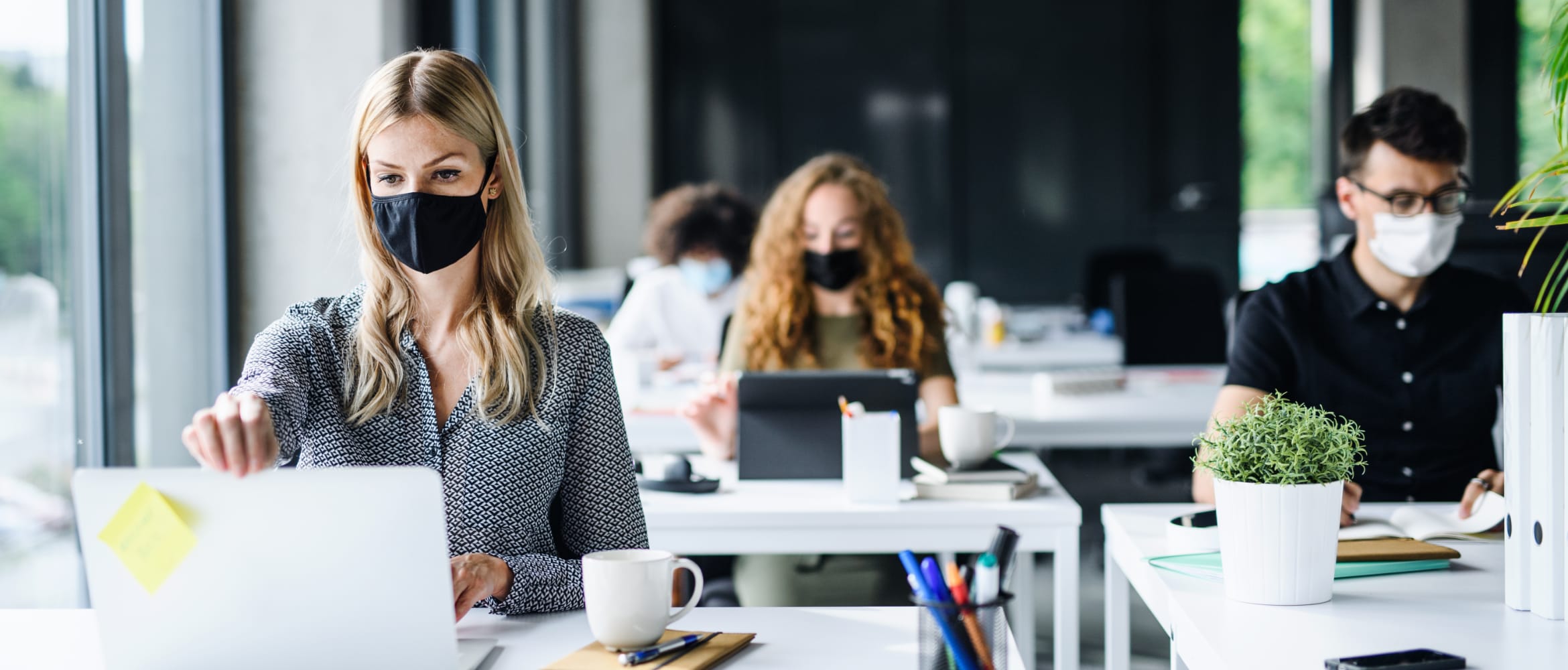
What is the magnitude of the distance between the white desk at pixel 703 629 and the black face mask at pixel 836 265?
1.38m

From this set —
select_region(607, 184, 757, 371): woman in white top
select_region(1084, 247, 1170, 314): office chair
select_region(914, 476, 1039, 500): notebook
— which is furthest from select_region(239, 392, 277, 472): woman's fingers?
select_region(1084, 247, 1170, 314): office chair

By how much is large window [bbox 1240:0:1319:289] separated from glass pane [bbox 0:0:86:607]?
265 inches

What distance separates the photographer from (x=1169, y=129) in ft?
24.4

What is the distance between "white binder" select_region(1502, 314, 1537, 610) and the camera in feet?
4.14

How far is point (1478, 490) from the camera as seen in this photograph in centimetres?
172

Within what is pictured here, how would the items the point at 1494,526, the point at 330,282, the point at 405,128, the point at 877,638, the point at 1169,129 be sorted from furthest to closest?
the point at 1169,129 → the point at 330,282 → the point at 1494,526 → the point at 405,128 → the point at 877,638

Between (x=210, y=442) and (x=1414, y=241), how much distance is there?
1858 millimetres

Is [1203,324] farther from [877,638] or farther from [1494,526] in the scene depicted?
[877,638]

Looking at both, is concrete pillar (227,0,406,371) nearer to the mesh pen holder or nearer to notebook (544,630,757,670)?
notebook (544,630,757,670)

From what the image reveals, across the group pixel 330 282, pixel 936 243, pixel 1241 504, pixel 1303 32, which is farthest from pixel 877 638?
pixel 1303 32

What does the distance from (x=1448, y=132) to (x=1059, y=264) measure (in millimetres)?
5602

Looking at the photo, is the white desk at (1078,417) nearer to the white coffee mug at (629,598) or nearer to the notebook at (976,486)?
the notebook at (976,486)

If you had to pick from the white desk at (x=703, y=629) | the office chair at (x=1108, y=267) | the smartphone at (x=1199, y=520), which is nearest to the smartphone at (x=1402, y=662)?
the white desk at (x=703, y=629)

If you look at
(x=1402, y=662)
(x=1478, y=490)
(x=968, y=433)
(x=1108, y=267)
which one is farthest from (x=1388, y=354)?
(x=1108, y=267)
